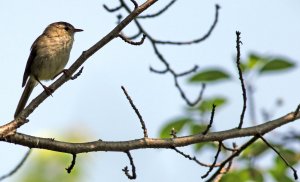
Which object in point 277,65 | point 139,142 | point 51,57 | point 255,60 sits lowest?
point 139,142

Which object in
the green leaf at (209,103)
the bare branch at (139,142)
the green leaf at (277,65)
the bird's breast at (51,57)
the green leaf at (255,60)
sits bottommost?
the bare branch at (139,142)

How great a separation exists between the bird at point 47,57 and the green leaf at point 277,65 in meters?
2.35

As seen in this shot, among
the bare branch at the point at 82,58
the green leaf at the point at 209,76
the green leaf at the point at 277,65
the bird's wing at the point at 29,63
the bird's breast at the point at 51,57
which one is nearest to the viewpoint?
the bare branch at the point at 82,58

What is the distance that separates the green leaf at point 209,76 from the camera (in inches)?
199

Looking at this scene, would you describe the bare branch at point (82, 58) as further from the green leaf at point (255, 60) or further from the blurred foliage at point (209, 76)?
the green leaf at point (255, 60)

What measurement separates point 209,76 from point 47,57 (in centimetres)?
220

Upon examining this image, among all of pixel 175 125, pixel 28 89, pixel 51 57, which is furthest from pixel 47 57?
A: pixel 175 125

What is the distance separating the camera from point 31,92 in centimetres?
662

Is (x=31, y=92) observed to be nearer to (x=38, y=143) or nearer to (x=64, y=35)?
(x=64, y=35)

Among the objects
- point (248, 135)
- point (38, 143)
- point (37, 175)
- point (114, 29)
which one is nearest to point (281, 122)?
point (248, 135)

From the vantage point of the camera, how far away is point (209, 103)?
208 inches

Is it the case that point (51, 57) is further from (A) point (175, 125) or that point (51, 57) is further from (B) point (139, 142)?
(B) point (139, 142)

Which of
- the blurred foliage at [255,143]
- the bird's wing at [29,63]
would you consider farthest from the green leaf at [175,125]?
the bird's wing at [29,63]

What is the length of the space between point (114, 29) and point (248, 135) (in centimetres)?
111
